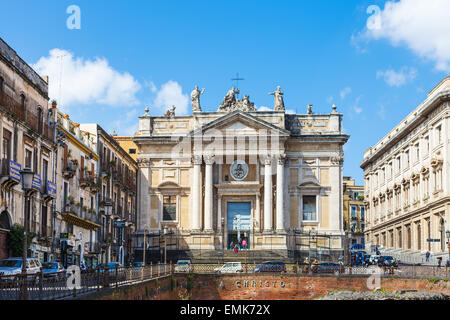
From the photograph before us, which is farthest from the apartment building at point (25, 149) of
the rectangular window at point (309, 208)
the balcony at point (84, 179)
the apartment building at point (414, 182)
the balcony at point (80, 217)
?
the apartment building at point (414, 182)

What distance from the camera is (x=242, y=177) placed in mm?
70875

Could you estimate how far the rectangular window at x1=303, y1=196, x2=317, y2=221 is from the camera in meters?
70.6

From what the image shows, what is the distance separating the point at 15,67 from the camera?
153ft

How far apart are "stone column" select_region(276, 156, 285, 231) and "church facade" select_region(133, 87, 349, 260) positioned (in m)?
0.09

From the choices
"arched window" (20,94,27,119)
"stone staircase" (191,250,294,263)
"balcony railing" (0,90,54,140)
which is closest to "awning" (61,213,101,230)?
"balcony railing" (0,90,54,140)

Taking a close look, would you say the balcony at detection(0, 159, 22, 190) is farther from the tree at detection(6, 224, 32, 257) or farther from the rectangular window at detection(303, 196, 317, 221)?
the rectangular window at detection(303, 196, 317, 221)

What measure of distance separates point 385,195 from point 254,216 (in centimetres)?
2527

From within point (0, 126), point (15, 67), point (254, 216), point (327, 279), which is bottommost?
point (327, 279)

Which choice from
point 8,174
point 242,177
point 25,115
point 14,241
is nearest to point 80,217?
point 25,115

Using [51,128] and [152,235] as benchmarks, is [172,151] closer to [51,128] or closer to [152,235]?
[152,235]

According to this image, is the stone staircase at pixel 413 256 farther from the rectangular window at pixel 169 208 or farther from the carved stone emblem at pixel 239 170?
the rectangular window at pixel 169 208

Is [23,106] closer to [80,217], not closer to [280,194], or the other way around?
[80,217]

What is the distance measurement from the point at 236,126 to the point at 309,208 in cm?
1028
